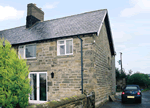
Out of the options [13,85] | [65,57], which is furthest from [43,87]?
[13,85]

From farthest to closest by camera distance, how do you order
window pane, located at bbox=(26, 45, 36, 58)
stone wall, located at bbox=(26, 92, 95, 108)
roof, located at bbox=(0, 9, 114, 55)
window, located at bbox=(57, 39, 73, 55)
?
window pane, located at bbox=(26, 45, 36, 58) < window, located at bbox=(57, 39, 73, 55) < roof, located at bbox=(0, 9, 114, 55) < stone wall, located at bbox=(26, 92, 95, 108)

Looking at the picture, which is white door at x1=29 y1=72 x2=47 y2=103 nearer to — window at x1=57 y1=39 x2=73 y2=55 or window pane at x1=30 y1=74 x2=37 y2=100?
window pane at x1=30 y1=74 x2=37 y2=100

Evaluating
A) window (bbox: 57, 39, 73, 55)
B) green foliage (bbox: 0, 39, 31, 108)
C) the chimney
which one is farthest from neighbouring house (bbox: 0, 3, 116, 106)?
the chimney

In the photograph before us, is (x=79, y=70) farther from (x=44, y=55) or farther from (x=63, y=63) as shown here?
(x=44, y=55)

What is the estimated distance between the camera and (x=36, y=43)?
13.1m

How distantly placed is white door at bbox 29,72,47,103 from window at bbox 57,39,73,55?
225 cm

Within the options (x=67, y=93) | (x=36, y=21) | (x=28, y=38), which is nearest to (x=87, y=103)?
(x=67, y=93)

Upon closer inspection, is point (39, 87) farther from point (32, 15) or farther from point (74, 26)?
point (32, 15)

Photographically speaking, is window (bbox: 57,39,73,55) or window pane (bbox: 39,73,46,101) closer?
window (bbox: 57,39,73,55)

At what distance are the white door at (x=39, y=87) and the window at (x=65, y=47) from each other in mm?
2248

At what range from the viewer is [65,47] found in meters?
11.9

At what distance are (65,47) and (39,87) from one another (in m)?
3.94

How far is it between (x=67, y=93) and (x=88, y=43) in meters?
3.93

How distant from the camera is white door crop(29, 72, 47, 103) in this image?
12305mm
